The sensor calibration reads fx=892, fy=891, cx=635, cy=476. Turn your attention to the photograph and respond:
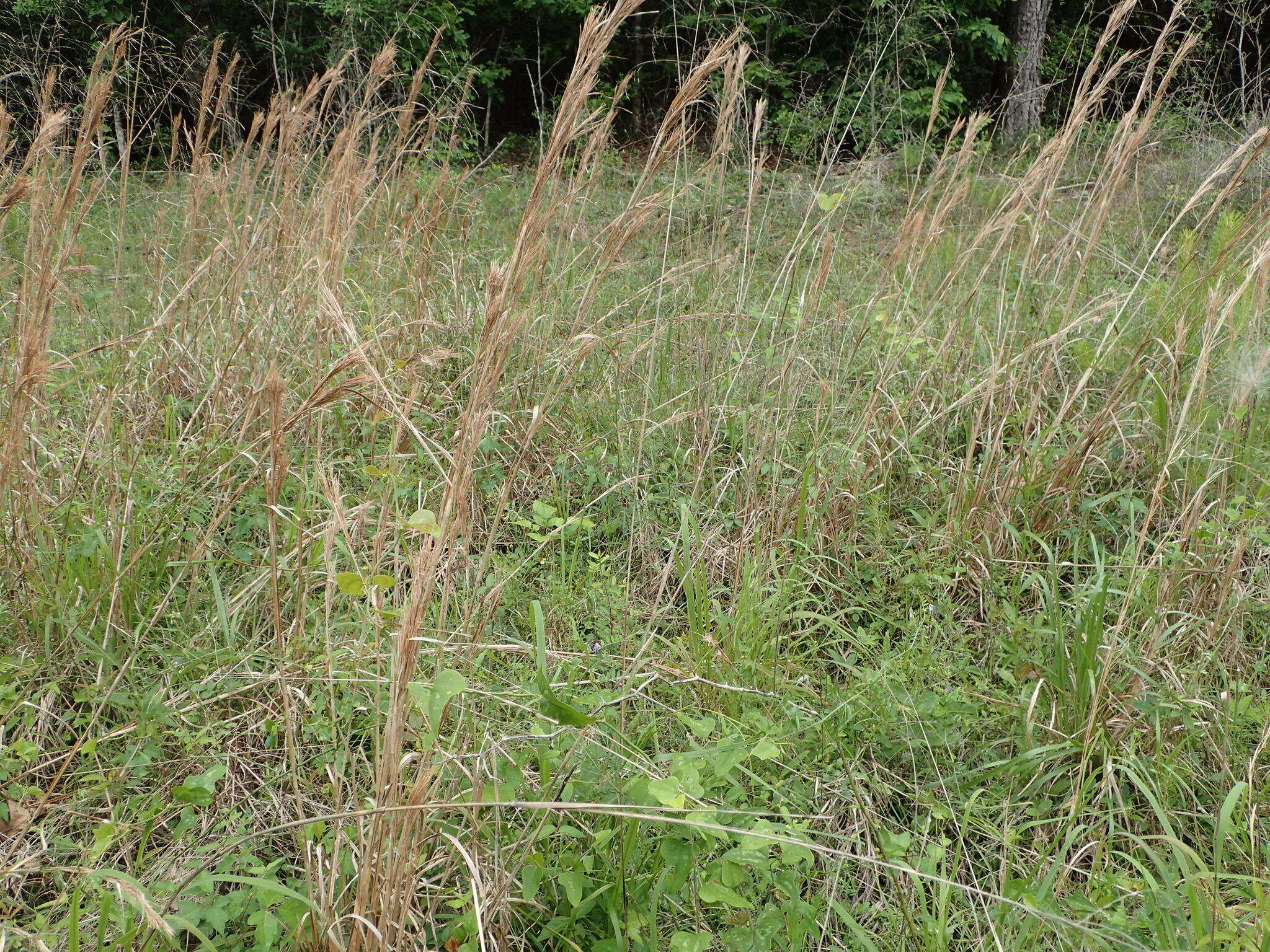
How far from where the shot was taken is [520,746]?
1.64m

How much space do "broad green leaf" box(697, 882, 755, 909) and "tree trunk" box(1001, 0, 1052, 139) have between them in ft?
21.4

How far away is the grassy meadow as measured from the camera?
1.38 m

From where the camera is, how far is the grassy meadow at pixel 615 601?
1.38 m

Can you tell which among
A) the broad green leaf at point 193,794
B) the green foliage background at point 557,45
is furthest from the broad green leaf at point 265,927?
the green foliage background at point 557,45

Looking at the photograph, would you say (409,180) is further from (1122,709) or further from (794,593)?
(1122,709)

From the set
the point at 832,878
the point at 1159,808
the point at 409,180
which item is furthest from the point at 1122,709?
the point at 409,180

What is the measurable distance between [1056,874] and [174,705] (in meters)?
1.70

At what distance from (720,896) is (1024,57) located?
807 centimetres

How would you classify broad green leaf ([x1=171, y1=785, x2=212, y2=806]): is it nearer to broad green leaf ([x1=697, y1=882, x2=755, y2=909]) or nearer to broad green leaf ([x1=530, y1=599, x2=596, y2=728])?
broad green leaf ([x1=530, y1=599, x2=596, y2=728])

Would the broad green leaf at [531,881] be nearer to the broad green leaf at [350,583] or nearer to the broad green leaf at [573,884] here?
the broad green leaf at [573,884]

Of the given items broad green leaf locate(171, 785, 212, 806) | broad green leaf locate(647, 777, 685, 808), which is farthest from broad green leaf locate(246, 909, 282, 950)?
broad green leaf locate(647, 777, 685, 808)

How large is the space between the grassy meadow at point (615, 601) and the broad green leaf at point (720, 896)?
0.02 meters

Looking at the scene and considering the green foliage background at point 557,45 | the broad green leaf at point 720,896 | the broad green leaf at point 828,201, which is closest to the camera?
the broad green leaf at point 720,896

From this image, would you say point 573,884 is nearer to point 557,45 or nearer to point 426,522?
point 426,522
